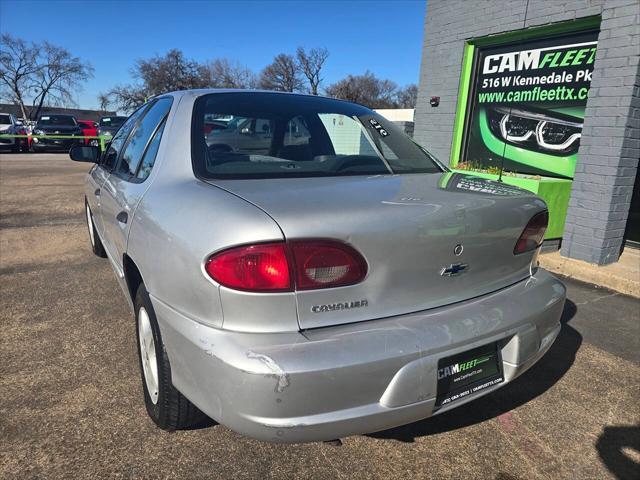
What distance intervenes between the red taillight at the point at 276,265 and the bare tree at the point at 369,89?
60.3 meters

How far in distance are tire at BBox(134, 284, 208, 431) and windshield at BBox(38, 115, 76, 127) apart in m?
24.1

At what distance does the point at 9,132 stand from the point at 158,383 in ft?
78.5

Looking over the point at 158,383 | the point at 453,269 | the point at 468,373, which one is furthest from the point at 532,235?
the point at 158,383

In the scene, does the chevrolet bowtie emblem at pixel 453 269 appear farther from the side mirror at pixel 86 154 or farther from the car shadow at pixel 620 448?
the side mirror at pixel 86 154

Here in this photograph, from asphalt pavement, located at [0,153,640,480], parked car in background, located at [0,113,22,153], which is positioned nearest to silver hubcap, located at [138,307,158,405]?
asphalt pavement, located at [0,153,640,480]

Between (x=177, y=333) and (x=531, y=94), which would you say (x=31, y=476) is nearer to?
(x=177, y=333)

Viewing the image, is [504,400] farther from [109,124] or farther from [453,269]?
[109,124]

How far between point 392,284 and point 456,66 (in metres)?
6.22

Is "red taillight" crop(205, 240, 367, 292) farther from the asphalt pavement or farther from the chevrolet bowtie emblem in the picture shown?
the asphalt pavement

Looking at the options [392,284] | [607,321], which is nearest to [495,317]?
[392,284]

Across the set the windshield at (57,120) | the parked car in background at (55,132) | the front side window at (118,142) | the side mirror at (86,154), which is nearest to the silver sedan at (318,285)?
the front side window at (118,142)

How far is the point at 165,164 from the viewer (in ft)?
7.14

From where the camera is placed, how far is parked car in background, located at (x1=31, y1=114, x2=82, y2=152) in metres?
21.1

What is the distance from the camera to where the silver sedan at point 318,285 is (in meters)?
1.53
